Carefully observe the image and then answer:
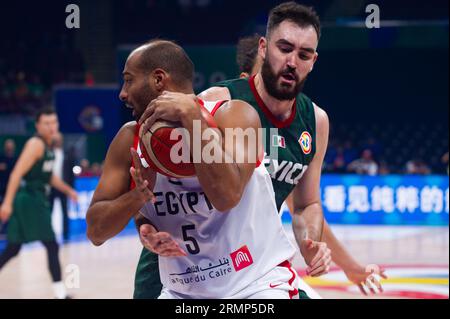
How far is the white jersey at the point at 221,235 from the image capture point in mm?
2590

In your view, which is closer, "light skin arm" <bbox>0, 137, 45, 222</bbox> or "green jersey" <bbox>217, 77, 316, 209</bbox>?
"green jersey" <bbox>217, 77, 316, 209</bbox>

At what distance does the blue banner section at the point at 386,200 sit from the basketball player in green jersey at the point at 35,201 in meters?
5.95

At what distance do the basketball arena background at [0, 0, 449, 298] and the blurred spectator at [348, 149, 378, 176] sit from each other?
2.1 inches

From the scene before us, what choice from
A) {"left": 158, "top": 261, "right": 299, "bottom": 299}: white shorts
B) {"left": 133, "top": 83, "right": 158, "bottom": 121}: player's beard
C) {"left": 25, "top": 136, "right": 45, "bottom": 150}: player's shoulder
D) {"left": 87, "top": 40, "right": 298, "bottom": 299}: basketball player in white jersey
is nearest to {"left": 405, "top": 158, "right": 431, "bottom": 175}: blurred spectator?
{"left": 25, "top": 136, "right": 45, "bottom": 150}: player's shoulder

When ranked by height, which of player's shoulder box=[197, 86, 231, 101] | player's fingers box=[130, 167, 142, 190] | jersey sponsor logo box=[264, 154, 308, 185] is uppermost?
player's shoulder box=[197, 86, 231, 101]

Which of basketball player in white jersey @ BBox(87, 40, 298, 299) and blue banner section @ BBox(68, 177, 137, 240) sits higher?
basketball player in white jersey @ BBox(87, 40, 298, 299)

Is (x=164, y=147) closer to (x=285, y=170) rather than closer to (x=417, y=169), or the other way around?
(x=285, y=170)

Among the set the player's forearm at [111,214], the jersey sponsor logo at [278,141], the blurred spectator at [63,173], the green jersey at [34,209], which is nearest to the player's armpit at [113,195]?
the player's forearm at [111,214]

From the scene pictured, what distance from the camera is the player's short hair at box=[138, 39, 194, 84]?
2492mm

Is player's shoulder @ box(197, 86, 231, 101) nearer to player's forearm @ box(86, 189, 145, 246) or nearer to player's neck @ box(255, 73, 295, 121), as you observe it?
player's neck @ box(255, 73, 295, 121)

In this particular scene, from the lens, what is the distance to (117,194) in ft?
8.55

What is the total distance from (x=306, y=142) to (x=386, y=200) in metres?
10.6

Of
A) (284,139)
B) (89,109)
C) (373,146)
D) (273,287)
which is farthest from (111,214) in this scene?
(373,146)

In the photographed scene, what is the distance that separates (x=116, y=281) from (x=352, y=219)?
661cm
